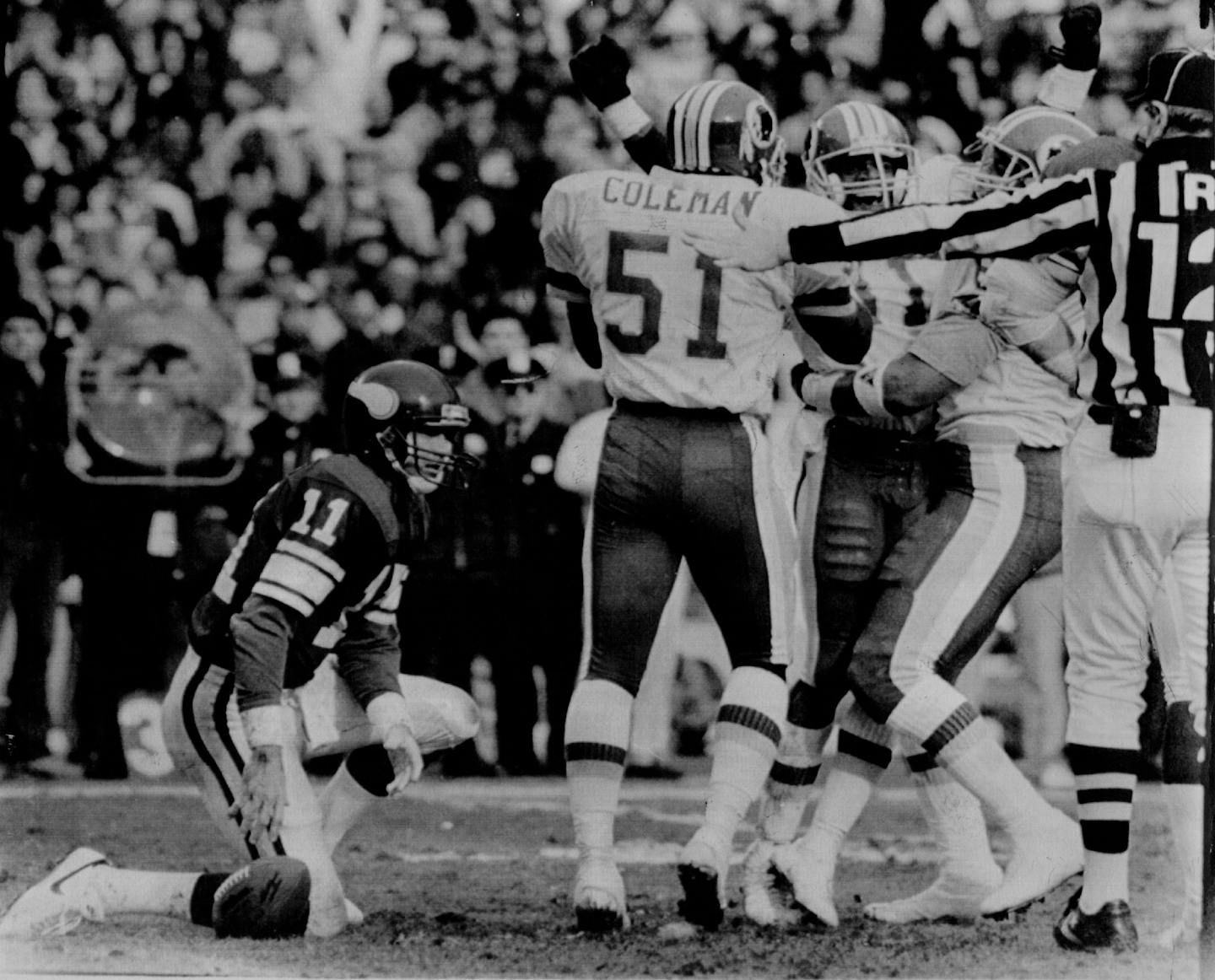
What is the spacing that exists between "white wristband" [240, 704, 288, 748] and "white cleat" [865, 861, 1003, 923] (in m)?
1.67

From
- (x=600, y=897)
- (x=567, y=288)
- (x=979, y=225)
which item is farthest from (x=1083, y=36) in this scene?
(x=600, y=897)

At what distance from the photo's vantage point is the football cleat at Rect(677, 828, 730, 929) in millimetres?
4637

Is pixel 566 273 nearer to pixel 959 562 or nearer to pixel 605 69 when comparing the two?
pixel 605 69

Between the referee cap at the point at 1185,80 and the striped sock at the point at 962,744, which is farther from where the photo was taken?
the striped sock at the point at 962,744

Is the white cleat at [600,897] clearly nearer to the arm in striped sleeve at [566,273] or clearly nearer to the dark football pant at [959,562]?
the dark football pant at [959,562]

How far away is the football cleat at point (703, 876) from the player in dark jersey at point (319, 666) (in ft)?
2.53

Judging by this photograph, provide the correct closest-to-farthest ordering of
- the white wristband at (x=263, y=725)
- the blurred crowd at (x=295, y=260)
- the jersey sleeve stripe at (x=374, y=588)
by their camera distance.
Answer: the white wristband at (x=263, y=725) → the jersey sleeve stripe at (x=374, y=588) → the blurred crowd at (x=295, y=260)

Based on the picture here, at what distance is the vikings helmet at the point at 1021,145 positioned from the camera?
5.05 m

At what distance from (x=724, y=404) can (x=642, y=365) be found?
240 millimetres

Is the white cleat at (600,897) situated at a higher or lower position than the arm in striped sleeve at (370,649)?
lower

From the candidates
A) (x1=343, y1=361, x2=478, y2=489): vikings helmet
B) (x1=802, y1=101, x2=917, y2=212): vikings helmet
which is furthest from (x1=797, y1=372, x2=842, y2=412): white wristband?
(x1=343, y1=361, x2=478, y2=489): vikings helmet

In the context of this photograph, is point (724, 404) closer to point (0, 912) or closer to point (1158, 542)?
point (1158, 542)

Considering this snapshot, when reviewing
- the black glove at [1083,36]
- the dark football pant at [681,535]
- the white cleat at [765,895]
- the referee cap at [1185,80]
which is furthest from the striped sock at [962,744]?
the black glove at [1083,36]

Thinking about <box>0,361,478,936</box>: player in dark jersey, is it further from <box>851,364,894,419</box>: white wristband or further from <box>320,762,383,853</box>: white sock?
<box>851,364,894,419</box>: white wristband
